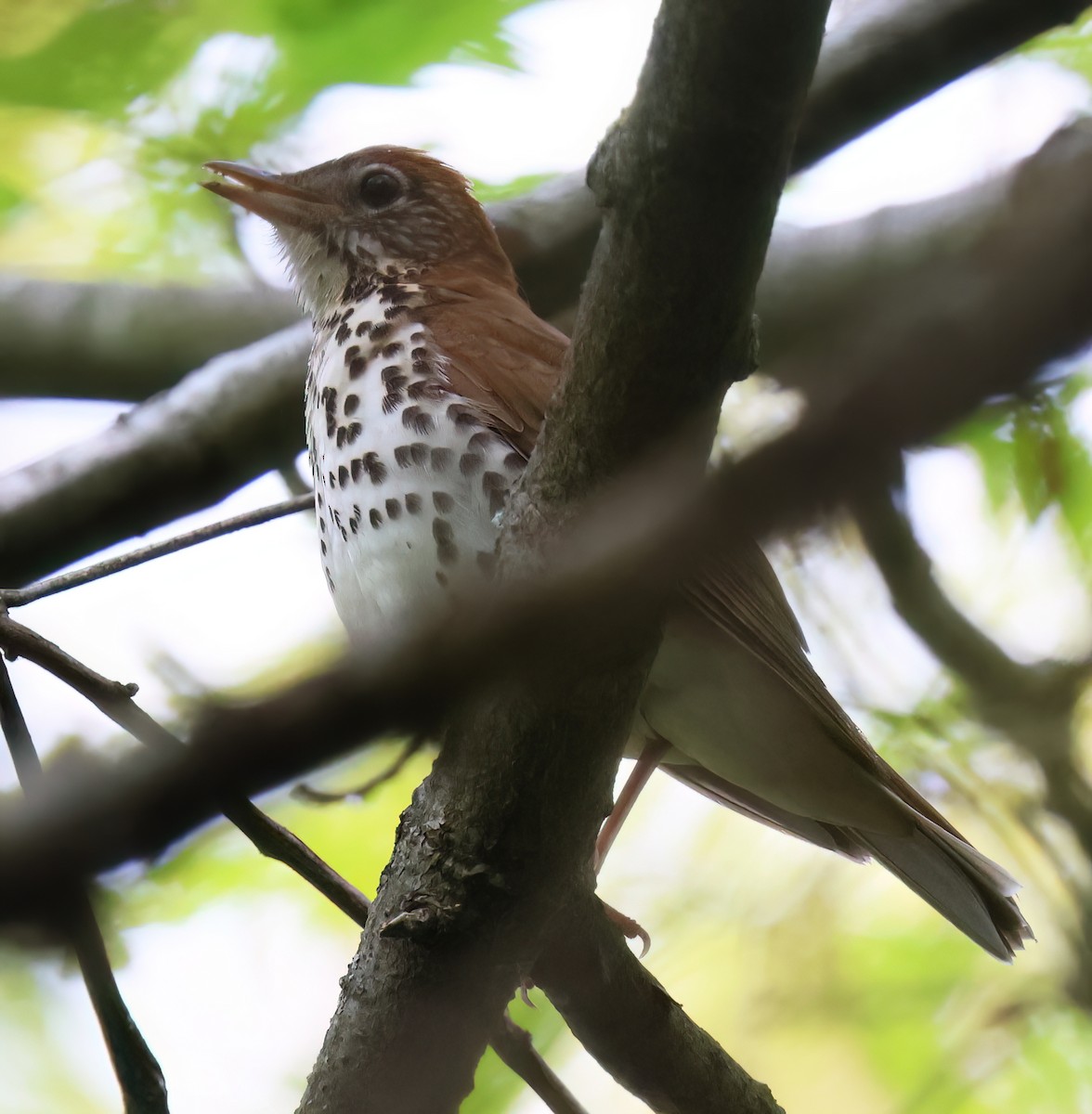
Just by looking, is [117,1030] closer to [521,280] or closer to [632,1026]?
[632,1026]

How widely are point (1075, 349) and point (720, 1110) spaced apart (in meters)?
2.69

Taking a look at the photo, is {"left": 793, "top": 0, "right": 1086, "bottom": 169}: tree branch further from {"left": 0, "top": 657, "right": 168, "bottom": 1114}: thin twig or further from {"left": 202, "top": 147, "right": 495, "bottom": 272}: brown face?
{"left": 0, "top": 657, "right": 168, "bottom": 1114}: thin twig

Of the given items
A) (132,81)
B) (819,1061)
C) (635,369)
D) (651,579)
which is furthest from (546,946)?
(132,81)

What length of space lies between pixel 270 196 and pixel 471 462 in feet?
5.93

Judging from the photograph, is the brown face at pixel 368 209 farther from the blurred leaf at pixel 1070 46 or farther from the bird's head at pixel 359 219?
the blurred leaf at pixel 1070 46

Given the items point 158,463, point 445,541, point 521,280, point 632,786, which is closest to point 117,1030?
point 445,541

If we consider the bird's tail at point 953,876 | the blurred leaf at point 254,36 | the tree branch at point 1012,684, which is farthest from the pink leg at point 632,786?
the blurred leaf at point 254,36

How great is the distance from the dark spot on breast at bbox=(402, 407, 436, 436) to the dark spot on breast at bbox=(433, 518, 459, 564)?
277 millimetres

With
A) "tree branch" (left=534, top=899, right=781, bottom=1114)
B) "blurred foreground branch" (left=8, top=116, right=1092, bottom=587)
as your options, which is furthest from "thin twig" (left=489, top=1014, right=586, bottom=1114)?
"blurred foreground branch" (left=8, top=116, right=1092, bottom=587)

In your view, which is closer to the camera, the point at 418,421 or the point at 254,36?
the point at 418,421

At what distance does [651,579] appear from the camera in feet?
2.80

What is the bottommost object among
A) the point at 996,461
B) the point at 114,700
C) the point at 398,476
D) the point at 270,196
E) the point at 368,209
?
the point at 114,700

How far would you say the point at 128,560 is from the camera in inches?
104

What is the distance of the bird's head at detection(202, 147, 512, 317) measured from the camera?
4.60 m
